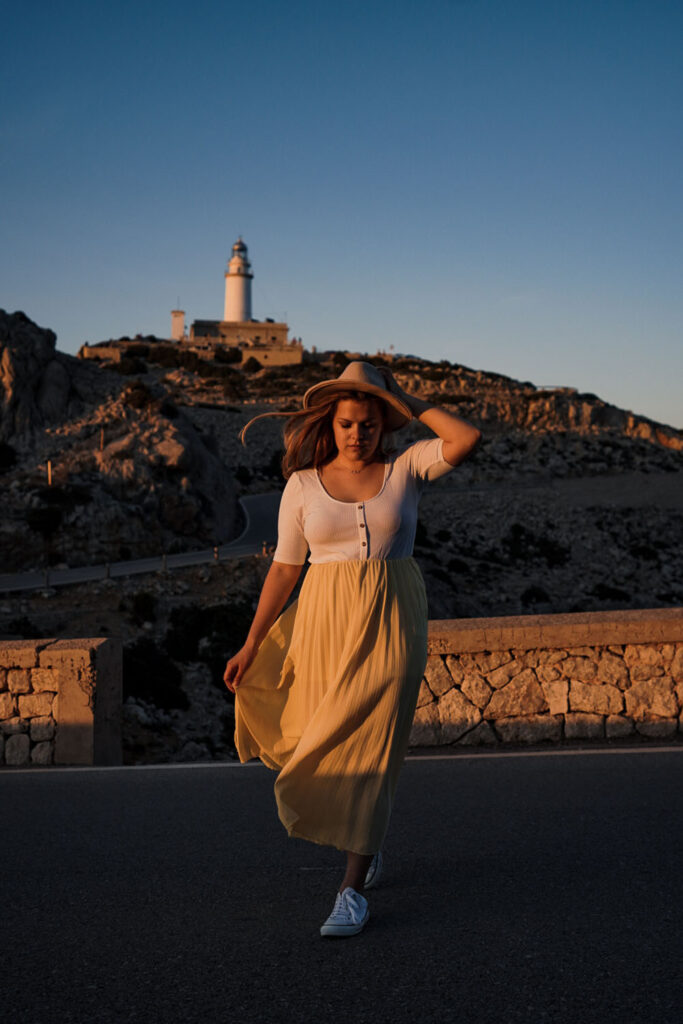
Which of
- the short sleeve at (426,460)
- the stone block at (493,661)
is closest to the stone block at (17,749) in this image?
the stone block at (493,661)

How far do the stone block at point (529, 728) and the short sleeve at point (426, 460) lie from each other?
11.7 ft

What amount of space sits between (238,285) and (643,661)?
11090 centimetres

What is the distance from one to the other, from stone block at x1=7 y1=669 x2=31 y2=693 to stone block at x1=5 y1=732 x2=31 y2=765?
0.32 meters

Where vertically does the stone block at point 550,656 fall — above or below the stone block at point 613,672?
above

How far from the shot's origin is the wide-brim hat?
3.52 meters

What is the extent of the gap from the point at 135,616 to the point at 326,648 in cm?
2270

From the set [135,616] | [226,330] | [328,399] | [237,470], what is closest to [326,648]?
[328,399]

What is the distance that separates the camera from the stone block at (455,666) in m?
6.80

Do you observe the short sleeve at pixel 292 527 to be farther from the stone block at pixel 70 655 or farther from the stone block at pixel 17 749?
the stone block at pixel 17 749

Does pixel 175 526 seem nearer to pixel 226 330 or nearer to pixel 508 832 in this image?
pixel 508 832

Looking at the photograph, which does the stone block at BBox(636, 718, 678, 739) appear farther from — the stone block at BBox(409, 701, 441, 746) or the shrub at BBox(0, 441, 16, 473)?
the shrub at BBox(0, 441, 16, 473)

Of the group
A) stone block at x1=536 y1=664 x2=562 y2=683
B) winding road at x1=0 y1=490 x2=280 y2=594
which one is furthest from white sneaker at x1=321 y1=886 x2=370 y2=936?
winding road at x1=0 y1=490 x2=280 y2=594

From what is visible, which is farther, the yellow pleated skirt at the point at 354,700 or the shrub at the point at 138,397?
the shrub at the point at 138,397

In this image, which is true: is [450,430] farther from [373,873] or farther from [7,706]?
[7,706]
